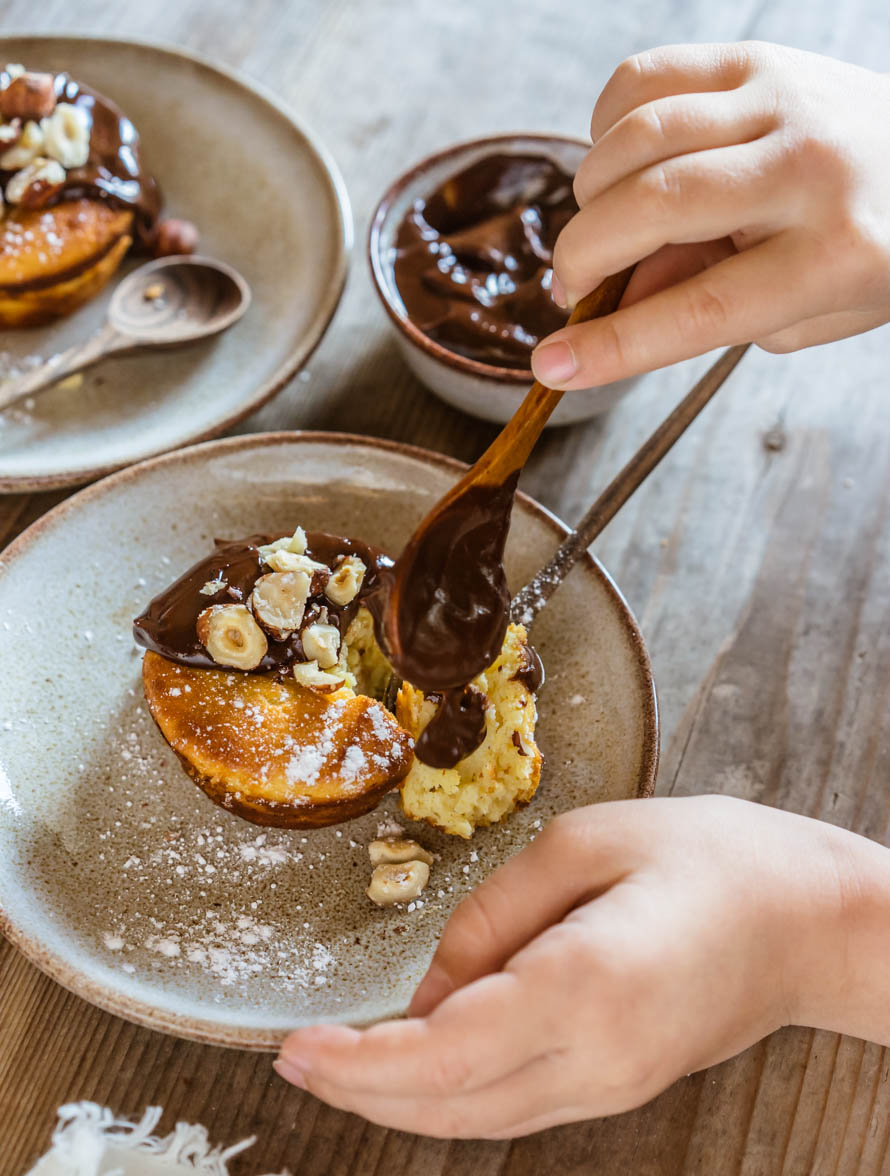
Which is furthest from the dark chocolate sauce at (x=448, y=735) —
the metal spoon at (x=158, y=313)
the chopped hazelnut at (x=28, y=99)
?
the chopped hazelnut at (x=28, y=99)

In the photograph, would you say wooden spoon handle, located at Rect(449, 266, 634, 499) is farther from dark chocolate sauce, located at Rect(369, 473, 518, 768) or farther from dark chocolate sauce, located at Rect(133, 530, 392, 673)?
dark chocolate sauce, located at Rect(133, 530, 392, 673)

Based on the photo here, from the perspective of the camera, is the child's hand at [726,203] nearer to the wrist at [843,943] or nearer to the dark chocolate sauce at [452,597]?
the dark chocolate sauce at [452,597]

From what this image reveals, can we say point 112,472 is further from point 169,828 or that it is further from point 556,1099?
point 556,1099

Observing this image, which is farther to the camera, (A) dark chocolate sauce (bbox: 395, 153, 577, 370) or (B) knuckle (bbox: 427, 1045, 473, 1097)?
(A) dark chocolate sauce (bbox: 395, 153, 577, 370)

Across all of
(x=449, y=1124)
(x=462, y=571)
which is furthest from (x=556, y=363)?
(x=449, y=1124)

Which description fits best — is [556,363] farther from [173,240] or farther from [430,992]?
[173,240]

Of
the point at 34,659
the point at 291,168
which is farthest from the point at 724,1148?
the point at 291,168

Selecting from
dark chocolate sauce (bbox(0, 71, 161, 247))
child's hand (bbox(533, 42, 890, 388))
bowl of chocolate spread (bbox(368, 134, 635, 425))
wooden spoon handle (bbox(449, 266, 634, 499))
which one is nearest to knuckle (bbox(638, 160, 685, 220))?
child's hand (bbox(533, 42, 890, 388))
